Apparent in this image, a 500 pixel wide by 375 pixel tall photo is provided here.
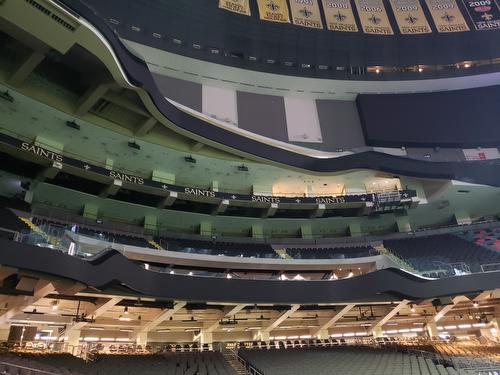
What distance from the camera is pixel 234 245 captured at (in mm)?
24844

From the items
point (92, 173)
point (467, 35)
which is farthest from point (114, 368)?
point (467, 35)

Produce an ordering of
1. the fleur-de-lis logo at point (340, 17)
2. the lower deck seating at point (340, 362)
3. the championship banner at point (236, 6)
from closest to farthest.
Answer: the lower deck seating at point (340, 362), the championship banner at point (236, 6), the fleur-de-lis logo at point (340, 17)

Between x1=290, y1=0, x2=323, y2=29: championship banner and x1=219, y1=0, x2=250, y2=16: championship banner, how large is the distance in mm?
4260

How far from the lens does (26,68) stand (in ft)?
50.9

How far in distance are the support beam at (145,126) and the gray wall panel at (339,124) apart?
15.6 m

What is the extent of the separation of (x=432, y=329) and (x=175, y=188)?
710 inches

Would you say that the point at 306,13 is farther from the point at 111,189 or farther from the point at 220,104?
the point at 111,189

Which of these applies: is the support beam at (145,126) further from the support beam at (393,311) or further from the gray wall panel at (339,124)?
the support beam at (393,311)

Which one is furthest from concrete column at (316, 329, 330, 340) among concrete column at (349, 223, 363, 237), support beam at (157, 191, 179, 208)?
support beam at (157, 191, 179, 208)

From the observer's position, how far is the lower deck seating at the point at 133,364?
427 inches

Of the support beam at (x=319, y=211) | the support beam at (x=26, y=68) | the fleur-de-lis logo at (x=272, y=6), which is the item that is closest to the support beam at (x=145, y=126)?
the support beam at (x=26, y=68)

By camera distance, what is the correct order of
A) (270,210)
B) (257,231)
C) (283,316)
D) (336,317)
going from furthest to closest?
(257,231) < (270,210) < (336,317) < (283,316)

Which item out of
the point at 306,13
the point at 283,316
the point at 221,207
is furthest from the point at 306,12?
the point at 283,316

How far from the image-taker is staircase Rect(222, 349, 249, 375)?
14.8 m
